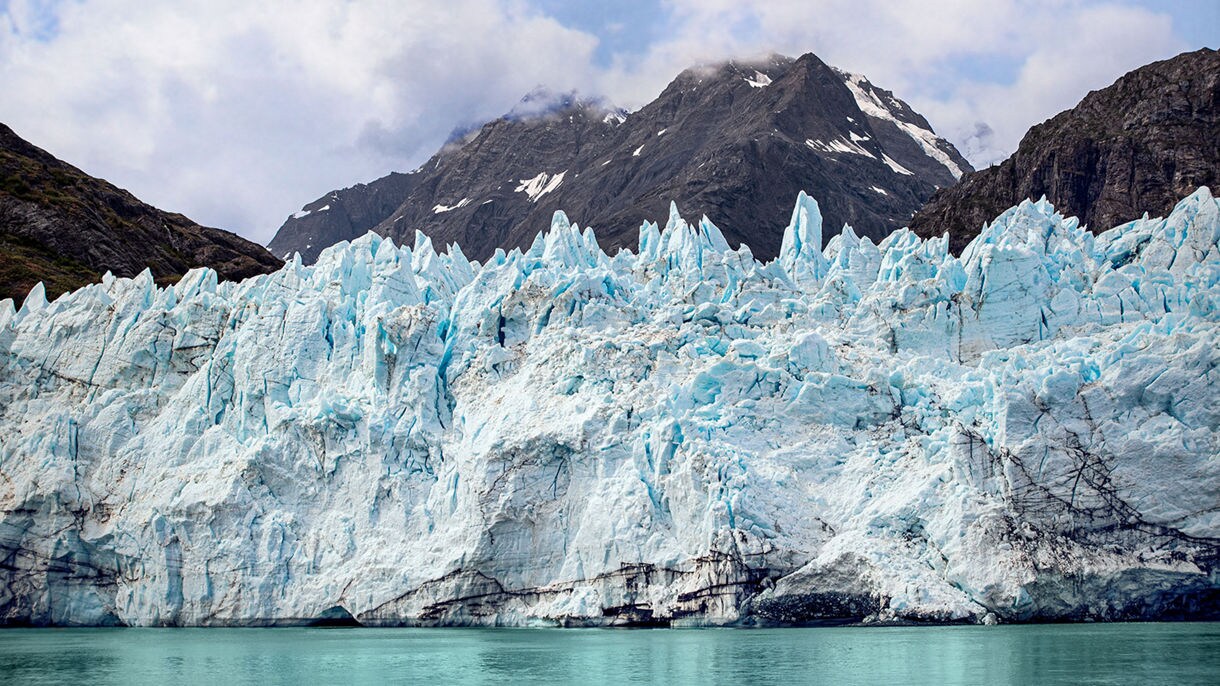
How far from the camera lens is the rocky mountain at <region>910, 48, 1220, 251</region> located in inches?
2343

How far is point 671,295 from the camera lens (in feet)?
109

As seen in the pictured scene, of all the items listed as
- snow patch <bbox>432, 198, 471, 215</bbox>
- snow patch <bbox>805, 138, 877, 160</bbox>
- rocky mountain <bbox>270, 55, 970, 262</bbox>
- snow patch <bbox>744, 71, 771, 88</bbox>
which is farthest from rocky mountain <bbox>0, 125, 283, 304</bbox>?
snow patch <bbox>744, 71, 771, 88</bbox>

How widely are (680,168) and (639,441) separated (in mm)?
77190

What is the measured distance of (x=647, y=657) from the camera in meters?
21.3

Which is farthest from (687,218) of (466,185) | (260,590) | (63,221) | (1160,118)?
(260,590)

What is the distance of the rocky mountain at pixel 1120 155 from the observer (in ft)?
195

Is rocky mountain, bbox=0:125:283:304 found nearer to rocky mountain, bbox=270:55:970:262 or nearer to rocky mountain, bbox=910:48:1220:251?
rocky mountain, bbox=270:55:970:262

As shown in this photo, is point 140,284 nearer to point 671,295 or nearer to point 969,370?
point 671,295

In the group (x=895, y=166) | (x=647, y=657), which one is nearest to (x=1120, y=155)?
(x=647, y=657)

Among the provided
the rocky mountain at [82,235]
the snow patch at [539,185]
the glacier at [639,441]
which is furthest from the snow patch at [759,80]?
the glacier at [639,441]

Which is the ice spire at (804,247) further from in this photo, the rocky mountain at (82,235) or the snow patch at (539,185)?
the snow patch at (539,185)

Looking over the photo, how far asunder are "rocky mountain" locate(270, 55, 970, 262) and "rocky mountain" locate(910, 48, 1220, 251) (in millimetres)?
18647

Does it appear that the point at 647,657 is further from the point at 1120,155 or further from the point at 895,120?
the point at 895,120

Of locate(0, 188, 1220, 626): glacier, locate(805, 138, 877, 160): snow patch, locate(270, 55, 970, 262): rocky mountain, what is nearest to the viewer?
locate(0, 188, 1220, 626): glacier
